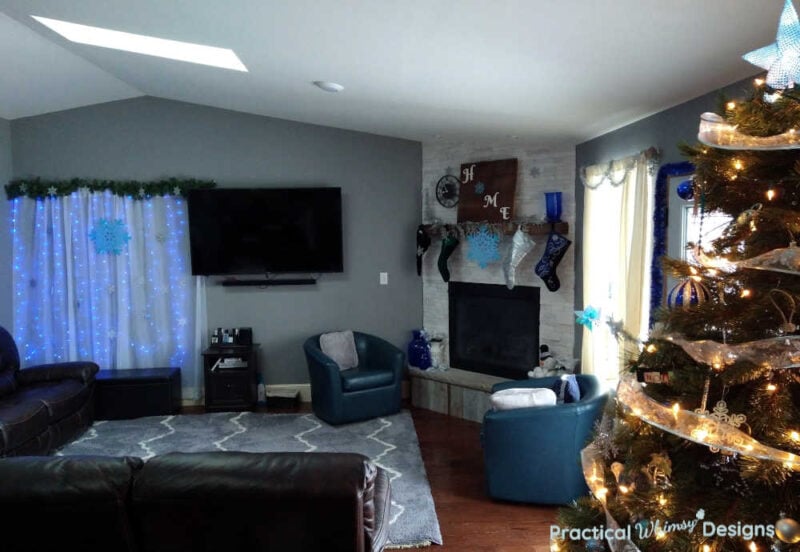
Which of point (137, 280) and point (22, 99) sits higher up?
point (22, 99)

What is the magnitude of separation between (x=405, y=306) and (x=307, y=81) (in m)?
2.66

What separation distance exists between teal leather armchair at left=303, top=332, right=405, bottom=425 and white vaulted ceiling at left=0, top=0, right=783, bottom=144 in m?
2.11

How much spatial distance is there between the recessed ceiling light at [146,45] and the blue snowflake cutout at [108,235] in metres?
2.05

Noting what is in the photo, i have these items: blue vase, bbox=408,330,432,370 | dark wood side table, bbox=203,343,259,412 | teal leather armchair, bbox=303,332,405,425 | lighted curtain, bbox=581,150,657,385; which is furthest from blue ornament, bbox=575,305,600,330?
dark wood side table, bbox=203,343,259,412

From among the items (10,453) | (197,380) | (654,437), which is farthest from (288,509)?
(197,380)

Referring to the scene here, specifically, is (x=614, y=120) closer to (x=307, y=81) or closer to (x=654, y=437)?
(x=307, y=81)

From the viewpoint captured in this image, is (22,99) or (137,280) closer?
(22,99)

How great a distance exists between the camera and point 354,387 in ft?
16.0

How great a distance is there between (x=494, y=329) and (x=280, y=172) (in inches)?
102

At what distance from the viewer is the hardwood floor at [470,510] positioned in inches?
121

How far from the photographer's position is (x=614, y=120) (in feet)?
12.4

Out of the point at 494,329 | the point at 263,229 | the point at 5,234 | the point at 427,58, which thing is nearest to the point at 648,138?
the point at 427,58

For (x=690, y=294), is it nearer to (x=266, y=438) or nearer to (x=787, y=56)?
(x=787, y=56)

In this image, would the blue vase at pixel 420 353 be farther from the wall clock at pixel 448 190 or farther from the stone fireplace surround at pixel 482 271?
the wall clock at pixel 448 190
